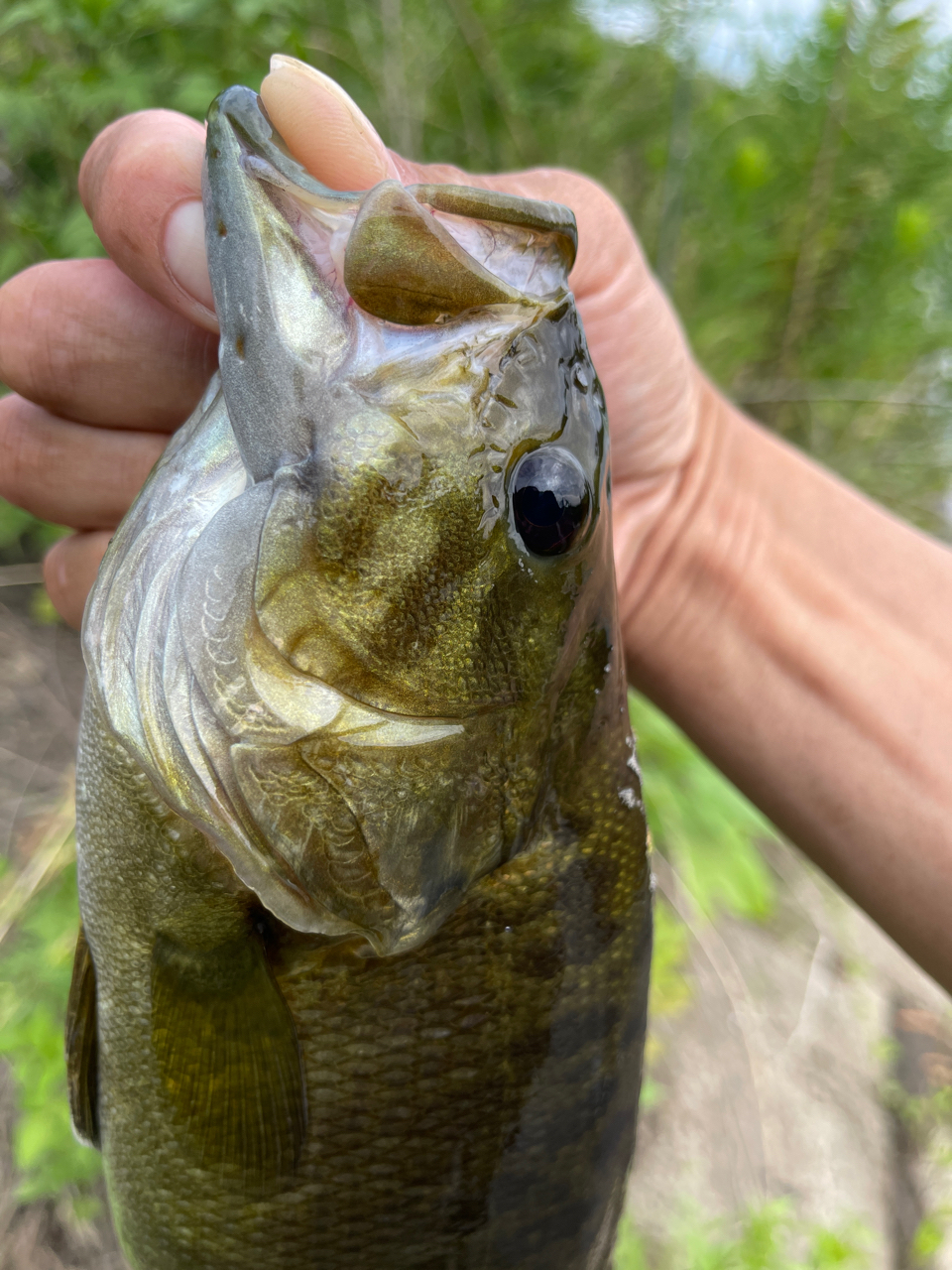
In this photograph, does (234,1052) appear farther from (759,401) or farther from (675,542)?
(759,401)

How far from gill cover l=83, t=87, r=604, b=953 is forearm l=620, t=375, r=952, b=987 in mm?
1026

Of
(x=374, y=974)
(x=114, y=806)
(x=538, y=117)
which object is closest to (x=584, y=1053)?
(x=374, y=974)

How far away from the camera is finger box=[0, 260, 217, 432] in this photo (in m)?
1.35

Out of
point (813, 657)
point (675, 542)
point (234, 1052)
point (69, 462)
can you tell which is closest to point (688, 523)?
point (675, 542)

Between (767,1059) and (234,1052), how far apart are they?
240 cm

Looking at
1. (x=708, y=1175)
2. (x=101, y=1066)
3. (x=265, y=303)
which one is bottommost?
(x=708, y=1175)

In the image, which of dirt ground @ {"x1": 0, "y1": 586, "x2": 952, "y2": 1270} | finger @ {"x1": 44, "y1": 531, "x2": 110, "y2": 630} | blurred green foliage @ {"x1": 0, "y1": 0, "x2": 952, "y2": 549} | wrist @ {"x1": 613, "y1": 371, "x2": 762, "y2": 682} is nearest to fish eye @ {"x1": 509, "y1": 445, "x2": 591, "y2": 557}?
wrist @ {"x1": 613, "y1": 371, "x2": 762, "y2": 682}

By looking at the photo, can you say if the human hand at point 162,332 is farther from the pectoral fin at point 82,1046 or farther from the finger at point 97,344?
the pectoral fin at point 82,1046

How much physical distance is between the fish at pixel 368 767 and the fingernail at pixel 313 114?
0.04 meters

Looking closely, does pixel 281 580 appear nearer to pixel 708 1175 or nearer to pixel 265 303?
pixel 265 303

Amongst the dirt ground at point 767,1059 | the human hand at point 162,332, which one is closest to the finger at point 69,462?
the human hand at point 162,332

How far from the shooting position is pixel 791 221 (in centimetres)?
305

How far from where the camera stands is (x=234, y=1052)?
903 mm

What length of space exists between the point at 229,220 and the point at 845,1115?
10.4ft
